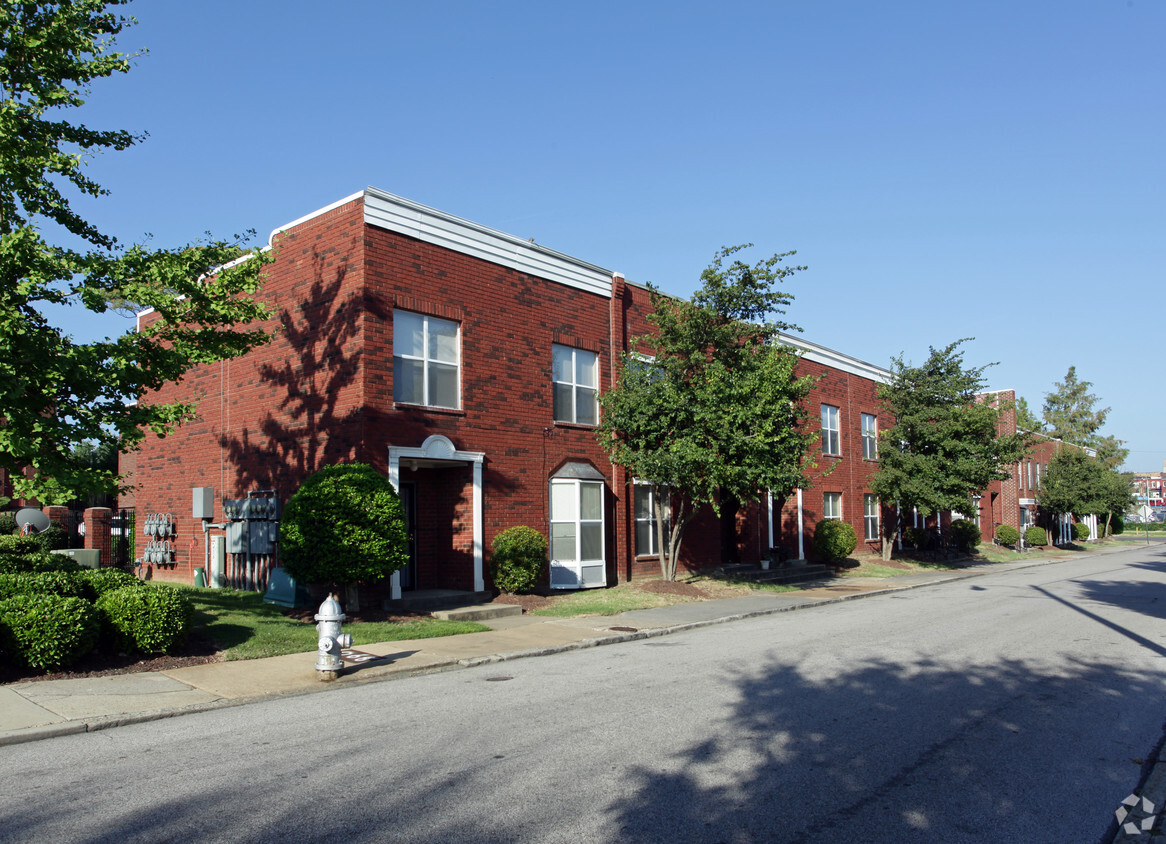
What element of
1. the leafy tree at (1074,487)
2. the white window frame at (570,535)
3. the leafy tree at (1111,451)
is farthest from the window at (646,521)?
the leafy tree at (1111,451)

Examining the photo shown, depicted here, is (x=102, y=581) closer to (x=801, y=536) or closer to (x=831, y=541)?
(x=801, y=536)

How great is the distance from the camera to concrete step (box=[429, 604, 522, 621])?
49.4 feet

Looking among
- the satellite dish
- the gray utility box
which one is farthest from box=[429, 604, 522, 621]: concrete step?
the satellite dish

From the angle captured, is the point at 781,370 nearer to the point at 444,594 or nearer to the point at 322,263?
the point at 444,594

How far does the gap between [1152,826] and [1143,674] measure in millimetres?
5716

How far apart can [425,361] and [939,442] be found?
19.9 meters

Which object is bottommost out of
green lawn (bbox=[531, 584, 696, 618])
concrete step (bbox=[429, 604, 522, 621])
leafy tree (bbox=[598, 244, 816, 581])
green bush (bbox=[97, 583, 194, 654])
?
green lawn (bbox=[531, 584, 696, 618])

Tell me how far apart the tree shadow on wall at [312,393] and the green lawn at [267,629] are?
2788mm

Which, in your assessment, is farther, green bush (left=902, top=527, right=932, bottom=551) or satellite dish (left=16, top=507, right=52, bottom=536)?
green bush (left=902, top=527, right=932, bottom=551)

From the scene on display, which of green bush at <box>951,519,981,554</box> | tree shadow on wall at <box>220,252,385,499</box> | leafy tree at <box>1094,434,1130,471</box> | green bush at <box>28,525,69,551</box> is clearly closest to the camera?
tree shadow on wall at <box>220,252,385,499</box>

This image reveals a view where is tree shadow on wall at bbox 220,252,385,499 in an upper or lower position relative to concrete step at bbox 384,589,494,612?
upper

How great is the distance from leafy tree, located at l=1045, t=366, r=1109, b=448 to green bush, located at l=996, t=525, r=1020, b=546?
154ft

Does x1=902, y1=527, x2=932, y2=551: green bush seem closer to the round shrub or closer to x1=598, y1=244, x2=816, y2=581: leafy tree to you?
x1=598, y1=244, x2=816, y2=581: leafy tree

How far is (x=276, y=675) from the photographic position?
10.0m
